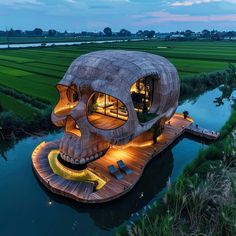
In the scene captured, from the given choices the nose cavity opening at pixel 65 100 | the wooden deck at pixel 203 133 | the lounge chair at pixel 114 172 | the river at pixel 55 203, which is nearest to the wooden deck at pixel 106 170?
the lounge chair at pixel 114 172

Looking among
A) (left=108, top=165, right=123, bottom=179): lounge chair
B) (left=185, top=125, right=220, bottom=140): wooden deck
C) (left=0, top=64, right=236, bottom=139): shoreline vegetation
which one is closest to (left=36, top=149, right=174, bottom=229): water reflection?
(left=108, top=165, right=123, bottom=179): lounge chair

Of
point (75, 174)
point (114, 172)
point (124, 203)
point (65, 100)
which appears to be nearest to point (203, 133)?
point (114, 172)

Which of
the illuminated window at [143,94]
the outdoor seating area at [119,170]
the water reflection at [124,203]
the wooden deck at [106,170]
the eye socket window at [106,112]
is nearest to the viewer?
the water reflection at [124,203]

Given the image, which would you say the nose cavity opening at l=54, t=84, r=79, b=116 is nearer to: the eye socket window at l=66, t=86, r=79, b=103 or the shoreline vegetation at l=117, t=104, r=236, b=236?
the eye socket window at l=66, t=86, r=79, b=103

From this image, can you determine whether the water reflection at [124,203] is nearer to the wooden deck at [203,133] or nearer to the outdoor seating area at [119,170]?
the outdoor seating area at [119,170]

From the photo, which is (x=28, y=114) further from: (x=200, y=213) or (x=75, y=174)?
(x=200, y=213)

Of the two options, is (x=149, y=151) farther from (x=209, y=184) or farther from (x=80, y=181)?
(x=209, y=184)
